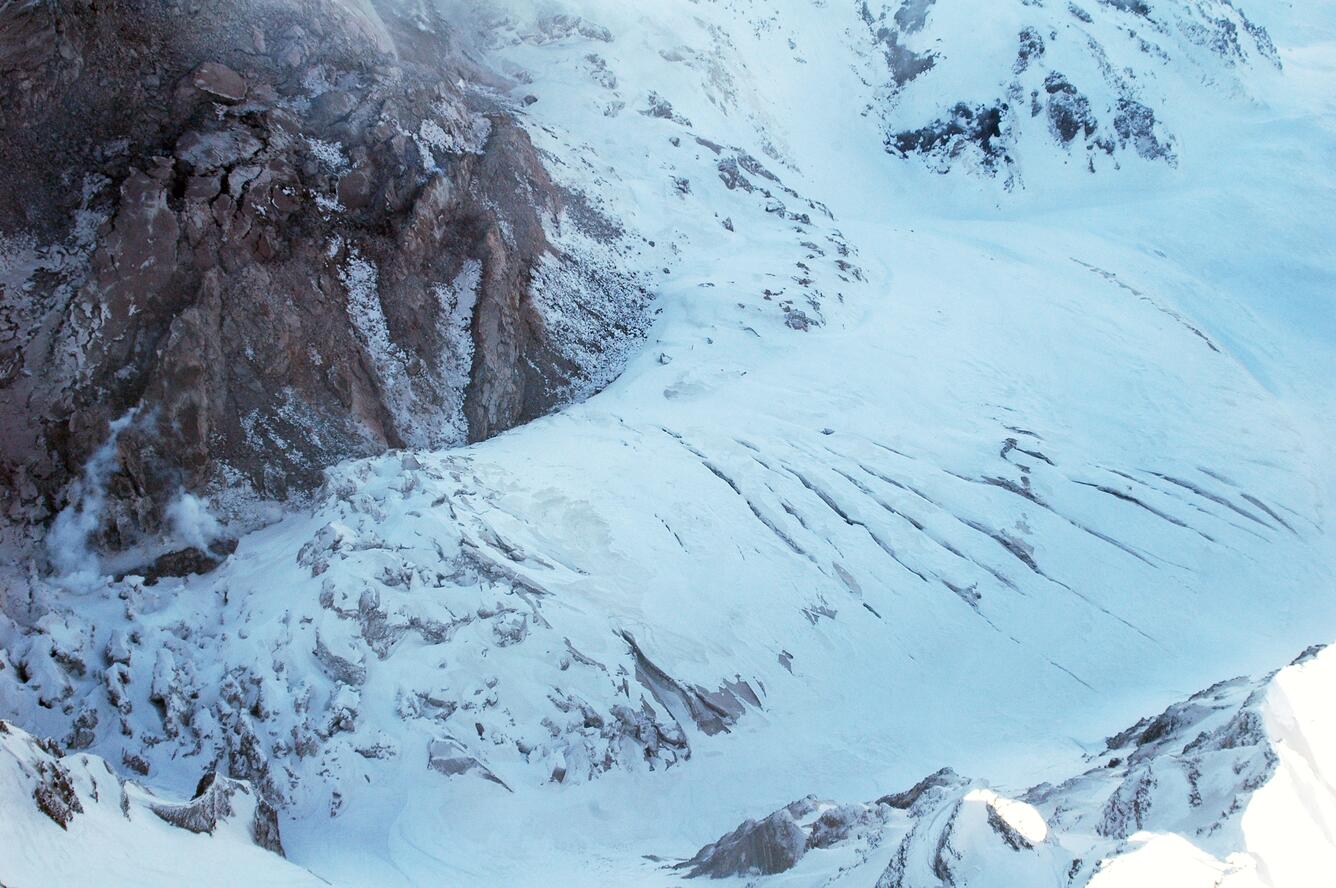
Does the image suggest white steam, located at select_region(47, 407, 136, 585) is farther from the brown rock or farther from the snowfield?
the brown rock

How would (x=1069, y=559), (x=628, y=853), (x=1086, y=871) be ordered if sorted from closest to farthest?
1. (x=1086, y=871)
2. (x=628, y=853)
3. (x=1069, y=559)

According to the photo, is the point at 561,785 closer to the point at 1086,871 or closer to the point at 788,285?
the point at 1086,871

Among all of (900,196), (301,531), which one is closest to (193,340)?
(301,531)

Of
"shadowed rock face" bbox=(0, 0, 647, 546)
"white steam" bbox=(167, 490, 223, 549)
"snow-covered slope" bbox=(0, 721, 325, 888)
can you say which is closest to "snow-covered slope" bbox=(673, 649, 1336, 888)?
"snow-covered slope" bbox=(0, 721, 325, 888)

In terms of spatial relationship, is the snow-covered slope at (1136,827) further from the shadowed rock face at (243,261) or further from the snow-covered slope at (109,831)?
the shadowed rock face at (243,261)

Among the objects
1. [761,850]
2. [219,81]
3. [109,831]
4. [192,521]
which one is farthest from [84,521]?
[761,850]
